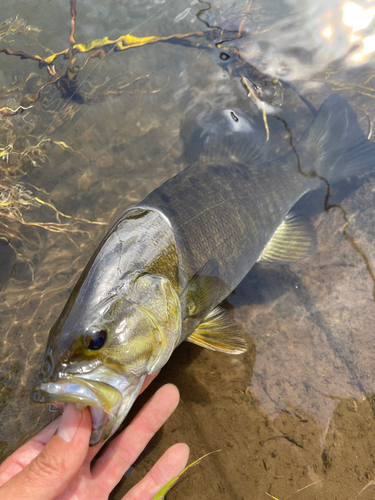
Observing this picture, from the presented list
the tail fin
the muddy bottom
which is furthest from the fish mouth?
the tail fin

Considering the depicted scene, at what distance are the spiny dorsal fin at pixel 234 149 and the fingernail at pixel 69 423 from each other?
2199mm

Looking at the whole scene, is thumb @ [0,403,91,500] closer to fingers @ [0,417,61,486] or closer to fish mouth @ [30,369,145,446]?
fish mouth @ [30,369,145,446]

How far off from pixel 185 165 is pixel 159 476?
2.78 m

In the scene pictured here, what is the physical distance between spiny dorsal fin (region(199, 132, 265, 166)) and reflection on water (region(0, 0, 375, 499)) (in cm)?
41

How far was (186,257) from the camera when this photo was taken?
2439 mm

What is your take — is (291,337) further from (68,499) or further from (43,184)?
(43,184)

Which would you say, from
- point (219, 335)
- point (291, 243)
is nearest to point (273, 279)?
point (291, 243)

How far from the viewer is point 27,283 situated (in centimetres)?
307

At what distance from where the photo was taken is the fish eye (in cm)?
176

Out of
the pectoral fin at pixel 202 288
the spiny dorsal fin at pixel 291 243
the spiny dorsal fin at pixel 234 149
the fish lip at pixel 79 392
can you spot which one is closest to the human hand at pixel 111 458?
the fish lip at pixel 79 392

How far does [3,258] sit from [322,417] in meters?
3.16

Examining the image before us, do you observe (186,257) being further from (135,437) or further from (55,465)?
(55,465)

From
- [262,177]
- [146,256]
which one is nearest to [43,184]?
[146,256]

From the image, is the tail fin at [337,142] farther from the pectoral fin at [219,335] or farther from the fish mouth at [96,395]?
the fish mouth at [96,395]
